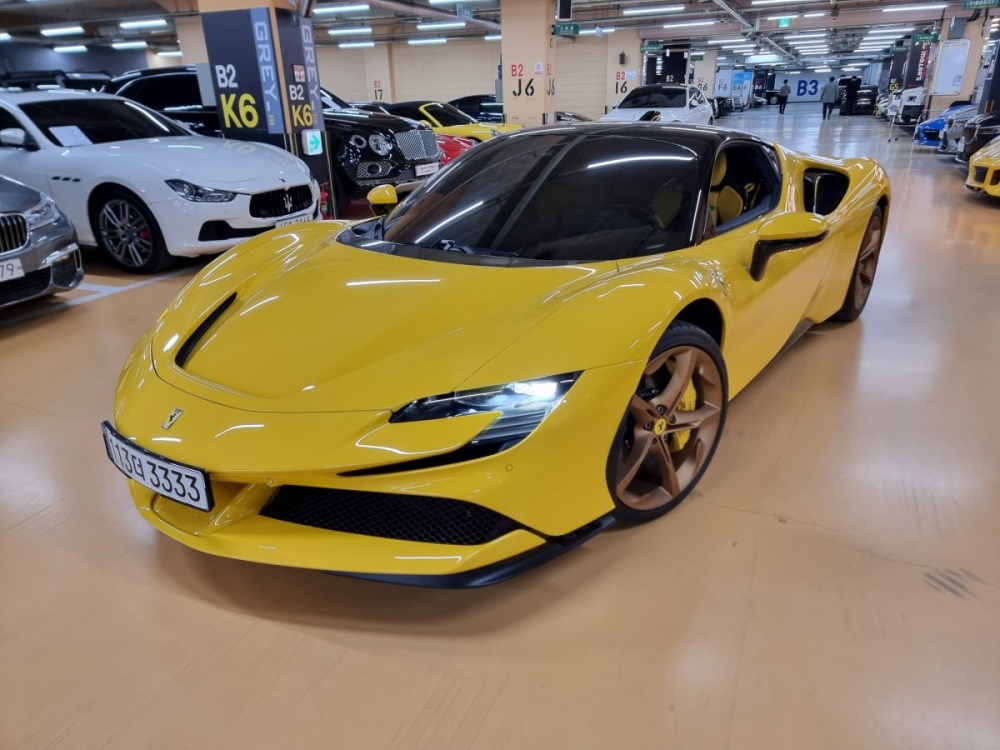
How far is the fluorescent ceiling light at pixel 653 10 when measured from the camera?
17703 millimetres

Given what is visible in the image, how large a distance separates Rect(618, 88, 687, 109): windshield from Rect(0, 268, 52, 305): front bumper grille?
34.4 ft

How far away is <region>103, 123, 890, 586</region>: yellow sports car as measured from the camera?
4.50 feet

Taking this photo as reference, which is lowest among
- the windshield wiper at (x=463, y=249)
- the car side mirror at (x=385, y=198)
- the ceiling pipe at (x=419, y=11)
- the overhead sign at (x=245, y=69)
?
the windshield wiper at (x=463, y=249)

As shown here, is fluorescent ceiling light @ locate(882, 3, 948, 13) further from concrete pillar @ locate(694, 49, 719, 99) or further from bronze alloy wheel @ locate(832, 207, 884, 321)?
bronze alloy wheel @ locate(832, 207, 884, 321)

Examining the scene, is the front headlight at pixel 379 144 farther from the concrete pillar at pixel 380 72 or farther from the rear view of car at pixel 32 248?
the concrete pillar at pixel 380 72

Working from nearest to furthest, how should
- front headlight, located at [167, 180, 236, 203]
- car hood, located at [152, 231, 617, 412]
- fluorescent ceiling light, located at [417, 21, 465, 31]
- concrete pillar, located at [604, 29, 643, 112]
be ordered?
1. car hood, located at [152, 231, 617, 412]
2. front headlight, located at [167, 180, 236, 203]
3. fluorescent ceiling light, located at [417, 21, 465, 31]
4. concrete pillar, located at [604, 29, 643, 112]

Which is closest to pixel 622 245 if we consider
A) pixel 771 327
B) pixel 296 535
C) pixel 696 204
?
pixel 696 204

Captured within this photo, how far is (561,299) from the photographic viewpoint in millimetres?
1633

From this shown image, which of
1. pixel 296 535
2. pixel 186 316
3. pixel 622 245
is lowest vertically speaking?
pixel 296 535

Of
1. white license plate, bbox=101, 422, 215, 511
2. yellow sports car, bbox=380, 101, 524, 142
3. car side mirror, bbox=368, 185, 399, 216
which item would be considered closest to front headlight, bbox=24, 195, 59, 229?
car side mirror, bbox=368, 185, 399, 216

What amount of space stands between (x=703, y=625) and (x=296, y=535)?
0.92 meters

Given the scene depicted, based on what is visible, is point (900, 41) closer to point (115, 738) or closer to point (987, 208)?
point (987, 208)

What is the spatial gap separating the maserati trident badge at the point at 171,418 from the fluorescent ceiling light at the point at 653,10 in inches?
757

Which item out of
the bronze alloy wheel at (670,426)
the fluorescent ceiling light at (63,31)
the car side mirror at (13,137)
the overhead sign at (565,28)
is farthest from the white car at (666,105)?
the fluorescent ceiling light at (63,31)
